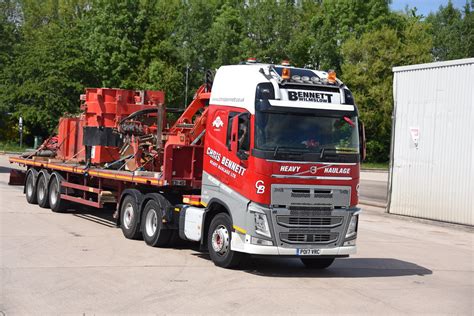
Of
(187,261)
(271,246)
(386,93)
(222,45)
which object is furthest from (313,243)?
(222,45)

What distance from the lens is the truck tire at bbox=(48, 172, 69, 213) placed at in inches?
776

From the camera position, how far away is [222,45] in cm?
7056

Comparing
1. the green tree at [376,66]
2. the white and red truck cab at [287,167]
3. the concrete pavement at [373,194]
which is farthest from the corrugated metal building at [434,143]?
the green tree at [376,66]

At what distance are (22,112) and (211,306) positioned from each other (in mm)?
58258

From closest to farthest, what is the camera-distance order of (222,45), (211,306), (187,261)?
(211,306) → (187,261) → (222,45)

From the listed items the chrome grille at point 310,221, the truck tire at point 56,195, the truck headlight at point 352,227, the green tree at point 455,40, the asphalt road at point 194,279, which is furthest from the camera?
the green tree at point 455,40

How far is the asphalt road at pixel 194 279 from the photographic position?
9528 mm

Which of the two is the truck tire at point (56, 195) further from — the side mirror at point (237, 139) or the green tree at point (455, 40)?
the green tree at point (455, 40)

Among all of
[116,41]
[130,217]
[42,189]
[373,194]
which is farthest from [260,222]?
[116,41]

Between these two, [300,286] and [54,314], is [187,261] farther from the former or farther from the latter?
[54,314]

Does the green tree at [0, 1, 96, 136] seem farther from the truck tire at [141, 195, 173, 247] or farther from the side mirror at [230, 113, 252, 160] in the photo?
the side mirror at [230, 113, 252, 160]

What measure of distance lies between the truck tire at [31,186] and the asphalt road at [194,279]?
4.25 metres

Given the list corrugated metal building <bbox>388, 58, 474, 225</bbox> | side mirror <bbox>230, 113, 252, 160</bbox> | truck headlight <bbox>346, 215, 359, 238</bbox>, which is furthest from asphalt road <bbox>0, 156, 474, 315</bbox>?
corrugated metal building <bbox>388, 58, 474, 225</bbox>

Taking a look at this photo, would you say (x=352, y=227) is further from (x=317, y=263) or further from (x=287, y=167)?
(x=287, y=167)
